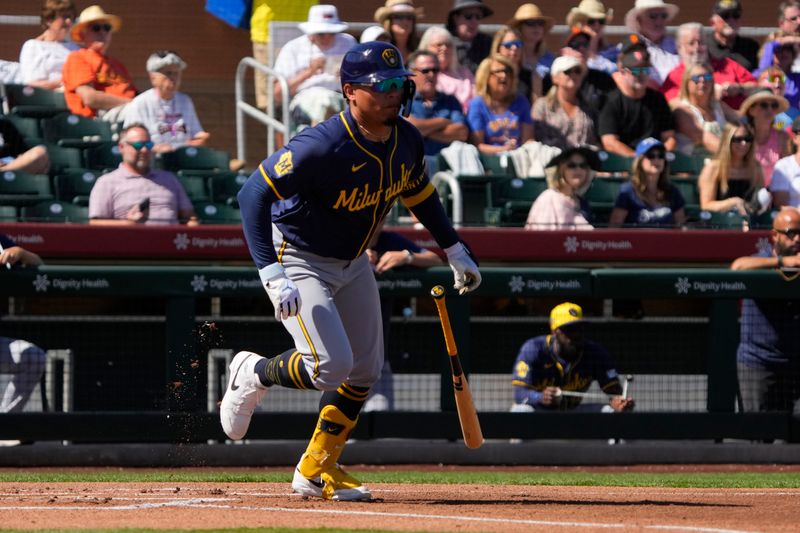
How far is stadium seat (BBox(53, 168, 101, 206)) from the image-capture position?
9.58m

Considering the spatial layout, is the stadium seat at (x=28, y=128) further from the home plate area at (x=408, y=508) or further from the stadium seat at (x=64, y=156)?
the home plate area at (x=408, y=508)

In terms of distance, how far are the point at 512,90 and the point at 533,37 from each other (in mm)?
1137

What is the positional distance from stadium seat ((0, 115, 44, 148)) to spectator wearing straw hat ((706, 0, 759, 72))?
5.87 meters

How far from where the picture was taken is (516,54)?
11.1 meters

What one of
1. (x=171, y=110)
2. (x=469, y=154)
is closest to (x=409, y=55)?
(x=469, y=154)

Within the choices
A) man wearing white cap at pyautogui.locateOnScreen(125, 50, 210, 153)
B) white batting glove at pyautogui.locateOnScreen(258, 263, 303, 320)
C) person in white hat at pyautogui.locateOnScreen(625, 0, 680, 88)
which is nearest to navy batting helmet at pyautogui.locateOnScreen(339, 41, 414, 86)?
white batting glove at pyautogui.locateOnScreen(258, 263, 303, 320)

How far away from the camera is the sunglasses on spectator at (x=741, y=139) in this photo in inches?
404

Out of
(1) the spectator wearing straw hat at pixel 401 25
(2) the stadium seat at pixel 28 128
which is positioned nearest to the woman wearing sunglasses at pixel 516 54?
(1) the spectator wearing straw hat at pixel 401 25

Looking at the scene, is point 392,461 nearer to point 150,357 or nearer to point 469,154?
point 150,357

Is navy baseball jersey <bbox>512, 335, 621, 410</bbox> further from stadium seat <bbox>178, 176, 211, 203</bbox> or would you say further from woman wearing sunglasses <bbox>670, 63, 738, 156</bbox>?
woman wearing sunglasses <bbox>670, 63, 738, 156</bbox>

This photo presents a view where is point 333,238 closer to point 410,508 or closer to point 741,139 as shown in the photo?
point 410,508

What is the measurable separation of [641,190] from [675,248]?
67cm

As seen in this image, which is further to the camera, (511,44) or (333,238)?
(511,44)

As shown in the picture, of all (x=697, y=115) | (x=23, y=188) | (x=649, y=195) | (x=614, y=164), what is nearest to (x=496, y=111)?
(x=614, y=164)
